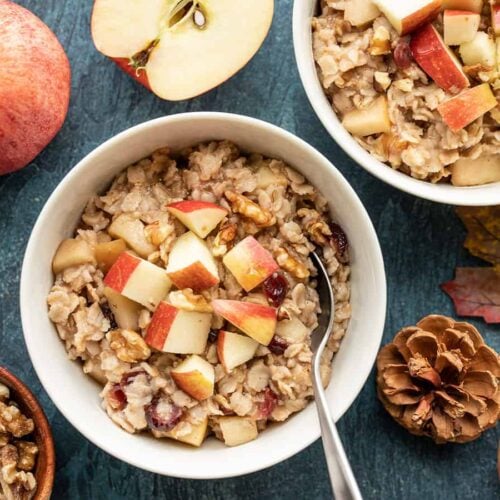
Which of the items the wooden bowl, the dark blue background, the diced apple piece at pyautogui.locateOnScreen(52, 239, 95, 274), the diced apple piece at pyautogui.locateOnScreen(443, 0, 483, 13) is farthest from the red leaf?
the wooden bowl

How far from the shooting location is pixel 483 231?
6.43 feet

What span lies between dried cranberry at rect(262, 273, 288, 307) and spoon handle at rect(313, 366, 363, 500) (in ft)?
0.51

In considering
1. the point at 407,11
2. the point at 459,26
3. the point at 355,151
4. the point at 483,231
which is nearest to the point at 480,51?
the point at 459,26

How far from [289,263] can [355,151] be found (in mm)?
268

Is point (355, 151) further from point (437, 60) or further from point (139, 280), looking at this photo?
point (139, 280)

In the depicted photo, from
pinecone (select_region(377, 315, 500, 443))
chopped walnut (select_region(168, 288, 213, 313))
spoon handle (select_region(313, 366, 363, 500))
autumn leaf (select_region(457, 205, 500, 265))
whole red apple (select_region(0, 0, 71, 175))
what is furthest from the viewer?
autumn leaf (select_region(457, 205, 500, 265))

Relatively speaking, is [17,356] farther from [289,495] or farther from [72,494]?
[289,495]

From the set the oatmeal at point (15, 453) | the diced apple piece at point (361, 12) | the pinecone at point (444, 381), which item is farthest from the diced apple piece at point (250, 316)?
the diced apple piece at point (361, 12)

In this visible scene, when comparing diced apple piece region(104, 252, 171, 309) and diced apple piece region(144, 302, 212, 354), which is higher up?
diced apple piece region(104, 252, 171, 309)

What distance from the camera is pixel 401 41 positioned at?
1.72m

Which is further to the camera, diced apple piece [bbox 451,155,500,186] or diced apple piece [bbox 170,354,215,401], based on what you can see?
diced apple piece [bbox 451,155,500,186]

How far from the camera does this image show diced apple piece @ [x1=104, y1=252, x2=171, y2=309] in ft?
5.34

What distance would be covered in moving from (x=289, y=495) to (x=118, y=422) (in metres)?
0.48

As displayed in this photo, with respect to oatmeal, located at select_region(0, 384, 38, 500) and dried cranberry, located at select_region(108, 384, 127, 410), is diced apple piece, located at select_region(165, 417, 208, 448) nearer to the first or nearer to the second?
dried cranberry, located at select_region(108, 384, 127, 410)
